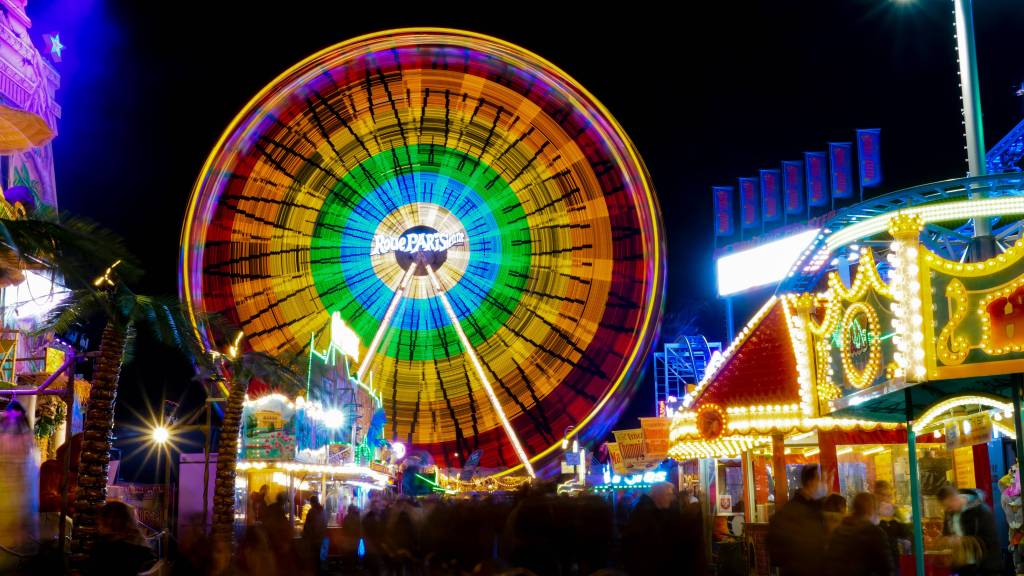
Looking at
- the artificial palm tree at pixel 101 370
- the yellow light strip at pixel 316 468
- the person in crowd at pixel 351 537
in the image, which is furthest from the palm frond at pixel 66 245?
the yellow light strip at pixel 316 468

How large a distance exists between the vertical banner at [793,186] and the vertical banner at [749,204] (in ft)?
6.95

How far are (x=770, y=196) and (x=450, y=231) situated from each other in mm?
10308

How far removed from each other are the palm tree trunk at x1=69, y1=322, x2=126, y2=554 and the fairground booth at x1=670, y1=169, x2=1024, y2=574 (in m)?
7.58

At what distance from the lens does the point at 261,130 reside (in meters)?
31.8

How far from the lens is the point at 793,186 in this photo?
1312 inches

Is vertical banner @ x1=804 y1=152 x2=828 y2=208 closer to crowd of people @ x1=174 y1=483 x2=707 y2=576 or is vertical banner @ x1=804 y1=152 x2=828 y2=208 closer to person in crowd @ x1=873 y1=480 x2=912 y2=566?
person in crowd @ x1=873 y1=480 x2=912 y2=566

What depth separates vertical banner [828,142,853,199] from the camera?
1193 inches

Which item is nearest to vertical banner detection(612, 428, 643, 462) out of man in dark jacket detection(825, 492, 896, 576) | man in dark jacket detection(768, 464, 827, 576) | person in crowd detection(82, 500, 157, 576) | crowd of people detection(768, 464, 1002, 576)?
crowd of people detection(768, 464, 1002, 576)

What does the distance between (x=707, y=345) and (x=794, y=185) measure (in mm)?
6597

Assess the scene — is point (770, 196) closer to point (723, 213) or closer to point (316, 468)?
point (723, 213)

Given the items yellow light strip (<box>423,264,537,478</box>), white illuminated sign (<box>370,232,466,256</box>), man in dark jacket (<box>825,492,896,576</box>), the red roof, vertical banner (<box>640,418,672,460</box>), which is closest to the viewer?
man in dark jacket (<box>825,492,896,576</box>)

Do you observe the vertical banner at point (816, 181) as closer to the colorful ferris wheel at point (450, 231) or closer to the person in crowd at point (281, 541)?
the colorful ferris wheel at point (450, 231)

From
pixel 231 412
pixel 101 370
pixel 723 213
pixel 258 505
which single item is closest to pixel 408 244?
pixel 723 213

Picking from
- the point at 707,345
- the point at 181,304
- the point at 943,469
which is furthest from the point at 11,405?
the point at 707,345
